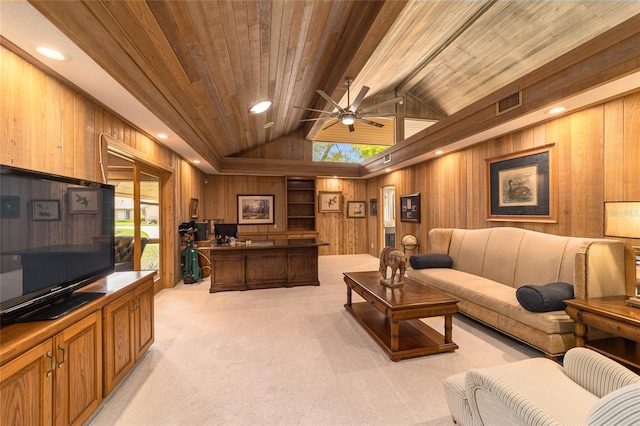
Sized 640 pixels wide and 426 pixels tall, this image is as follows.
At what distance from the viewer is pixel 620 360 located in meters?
2.01

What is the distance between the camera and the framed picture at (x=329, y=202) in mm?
7914

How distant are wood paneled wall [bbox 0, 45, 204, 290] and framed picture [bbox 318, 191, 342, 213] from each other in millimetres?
5085

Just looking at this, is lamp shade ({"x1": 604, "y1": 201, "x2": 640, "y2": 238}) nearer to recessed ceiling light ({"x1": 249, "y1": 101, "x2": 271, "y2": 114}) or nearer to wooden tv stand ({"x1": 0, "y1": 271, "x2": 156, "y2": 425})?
wooden tv stand ({"x1": 0, "y1": 271, "x2": 156, "y2": 425})

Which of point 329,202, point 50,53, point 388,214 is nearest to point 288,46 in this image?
point 50,53

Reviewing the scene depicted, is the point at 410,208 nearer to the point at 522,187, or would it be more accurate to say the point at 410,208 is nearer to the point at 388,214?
the point at 388,214

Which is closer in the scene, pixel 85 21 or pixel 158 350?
pixel 85 21

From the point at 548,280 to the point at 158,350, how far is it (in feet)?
13.3

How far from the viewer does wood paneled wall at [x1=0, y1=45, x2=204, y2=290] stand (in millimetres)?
1677

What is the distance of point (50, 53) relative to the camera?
173 centimetres

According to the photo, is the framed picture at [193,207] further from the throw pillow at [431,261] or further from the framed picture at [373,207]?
the framed picture at [373,207]

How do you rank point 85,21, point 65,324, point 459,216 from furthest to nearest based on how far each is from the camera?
point 459,216, point 85,21, point 65,324

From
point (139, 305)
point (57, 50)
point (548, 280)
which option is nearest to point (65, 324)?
point (139, 305)

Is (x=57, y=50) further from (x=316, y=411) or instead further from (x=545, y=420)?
(x=545, y=420)

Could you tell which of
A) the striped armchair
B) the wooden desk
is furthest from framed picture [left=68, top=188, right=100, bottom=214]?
the striped armchair
